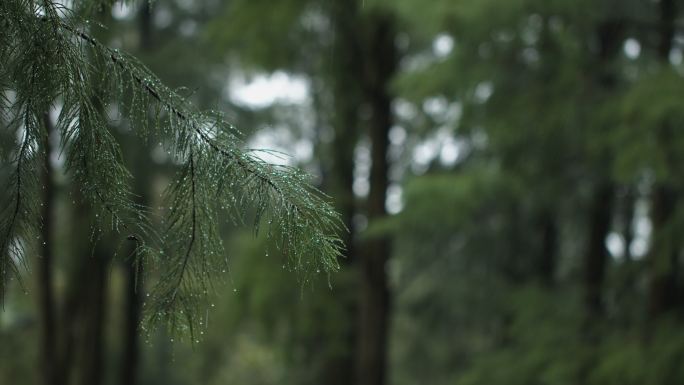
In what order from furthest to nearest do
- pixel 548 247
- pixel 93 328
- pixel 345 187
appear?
pixel 93 328 → pixel 548 247 → pixel 345 187

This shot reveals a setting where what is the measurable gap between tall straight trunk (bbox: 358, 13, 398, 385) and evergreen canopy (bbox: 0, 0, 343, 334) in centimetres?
797

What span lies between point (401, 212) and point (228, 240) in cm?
764

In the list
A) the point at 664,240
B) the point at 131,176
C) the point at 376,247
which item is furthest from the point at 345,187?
the point at 131,176

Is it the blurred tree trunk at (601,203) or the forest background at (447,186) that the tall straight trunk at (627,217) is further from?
the blurred tree trunk at (601,203)

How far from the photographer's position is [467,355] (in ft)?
51.3

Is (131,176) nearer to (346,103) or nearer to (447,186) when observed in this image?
(447,186)

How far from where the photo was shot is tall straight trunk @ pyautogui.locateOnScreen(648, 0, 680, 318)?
25.5ft

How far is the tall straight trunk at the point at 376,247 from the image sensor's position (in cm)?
1100

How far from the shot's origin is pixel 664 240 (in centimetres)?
781

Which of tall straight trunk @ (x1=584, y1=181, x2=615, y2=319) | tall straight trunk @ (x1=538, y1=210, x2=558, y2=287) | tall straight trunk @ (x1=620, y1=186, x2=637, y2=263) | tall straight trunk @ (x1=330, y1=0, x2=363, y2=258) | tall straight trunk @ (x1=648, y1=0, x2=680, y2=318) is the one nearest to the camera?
tall straight trunk @ (x1=648, y1=0, x2=680, y2=318)

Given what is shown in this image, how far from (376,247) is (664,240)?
4.02 meters

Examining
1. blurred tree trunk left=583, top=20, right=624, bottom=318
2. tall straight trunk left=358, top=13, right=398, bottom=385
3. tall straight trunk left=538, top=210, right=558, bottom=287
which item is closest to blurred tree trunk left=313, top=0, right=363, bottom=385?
tall straight trunk left=358, top=13, right=398, bottom=385

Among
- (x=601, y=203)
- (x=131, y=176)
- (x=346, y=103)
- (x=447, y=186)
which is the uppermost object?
(x=346, y=103)

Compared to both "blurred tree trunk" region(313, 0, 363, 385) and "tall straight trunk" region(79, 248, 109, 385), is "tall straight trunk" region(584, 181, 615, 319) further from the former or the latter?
"tall straight trunk" region(79, 248, 109, 385)
